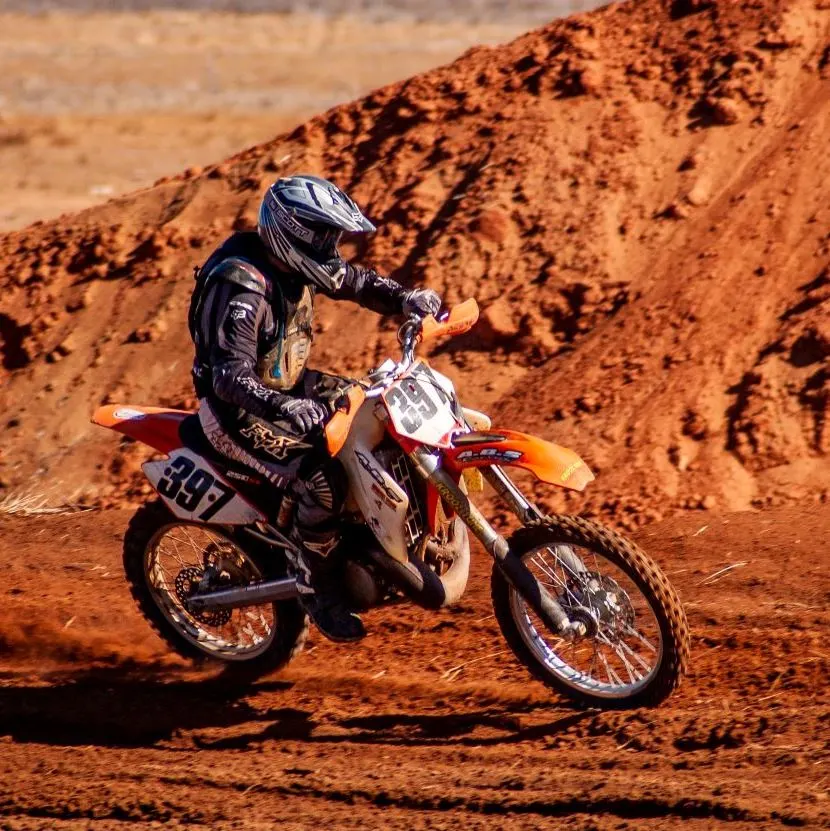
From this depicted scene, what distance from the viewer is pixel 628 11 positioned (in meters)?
10.9

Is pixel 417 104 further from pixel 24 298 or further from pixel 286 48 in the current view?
pixel 286 48

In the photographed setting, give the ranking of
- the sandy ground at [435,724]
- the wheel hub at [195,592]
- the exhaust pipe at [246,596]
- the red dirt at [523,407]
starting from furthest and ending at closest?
the wheel hub at [195,592] → the exhaust pipe at [246,596] → the red dirt at [523,407] → the sandy ground at [435,724]

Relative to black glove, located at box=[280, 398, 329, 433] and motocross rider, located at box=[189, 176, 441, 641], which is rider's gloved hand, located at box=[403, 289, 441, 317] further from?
black glove, located at box=[280, 398, 329, 433]

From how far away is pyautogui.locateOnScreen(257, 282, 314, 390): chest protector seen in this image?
19.0ft

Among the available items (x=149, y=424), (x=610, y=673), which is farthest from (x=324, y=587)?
(x=610, y=673)

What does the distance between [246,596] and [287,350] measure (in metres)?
1.14

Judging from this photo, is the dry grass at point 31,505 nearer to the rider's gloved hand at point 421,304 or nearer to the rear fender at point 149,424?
the rear fender at point 149,424

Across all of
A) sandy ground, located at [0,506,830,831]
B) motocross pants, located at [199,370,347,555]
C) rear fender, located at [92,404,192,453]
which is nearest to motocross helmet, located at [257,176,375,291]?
motocross pants, located at [199,370,347,555]

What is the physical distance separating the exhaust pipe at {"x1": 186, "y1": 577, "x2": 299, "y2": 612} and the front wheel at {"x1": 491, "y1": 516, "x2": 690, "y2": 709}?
3.18 feet

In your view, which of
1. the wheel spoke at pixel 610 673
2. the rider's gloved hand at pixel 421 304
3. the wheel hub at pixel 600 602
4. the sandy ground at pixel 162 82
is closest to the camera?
the wheel hub at pixel 600 602

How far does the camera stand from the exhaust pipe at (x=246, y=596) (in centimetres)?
601

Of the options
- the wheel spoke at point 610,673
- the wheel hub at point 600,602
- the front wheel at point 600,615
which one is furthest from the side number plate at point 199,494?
the wheel spoke at point 610,673

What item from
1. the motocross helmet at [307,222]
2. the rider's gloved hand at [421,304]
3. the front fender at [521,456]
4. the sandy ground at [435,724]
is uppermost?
the motocross helmet at [307,222]

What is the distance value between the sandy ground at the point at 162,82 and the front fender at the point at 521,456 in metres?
14.6
